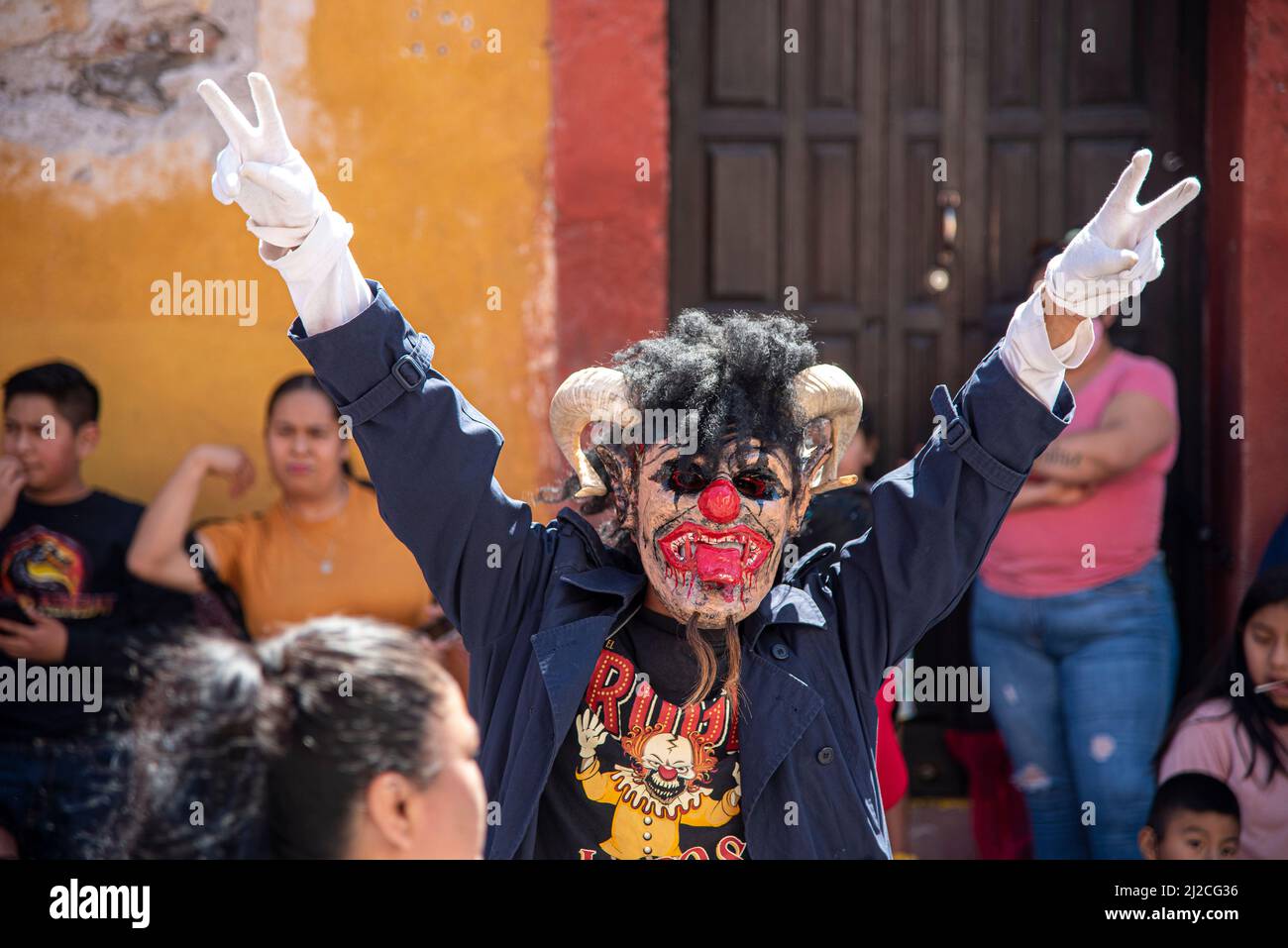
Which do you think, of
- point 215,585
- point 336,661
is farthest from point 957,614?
point 336,661

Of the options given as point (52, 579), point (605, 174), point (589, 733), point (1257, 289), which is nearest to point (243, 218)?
point (605, 174)

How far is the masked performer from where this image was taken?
8.75ft

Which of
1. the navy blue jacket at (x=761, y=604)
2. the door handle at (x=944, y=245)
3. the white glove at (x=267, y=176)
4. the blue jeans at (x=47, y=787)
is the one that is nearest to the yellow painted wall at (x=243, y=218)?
the blue jeans at (x=47, y=787)

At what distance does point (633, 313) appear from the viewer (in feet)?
17.2

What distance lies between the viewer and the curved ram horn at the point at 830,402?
2963mm

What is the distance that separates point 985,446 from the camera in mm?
2770

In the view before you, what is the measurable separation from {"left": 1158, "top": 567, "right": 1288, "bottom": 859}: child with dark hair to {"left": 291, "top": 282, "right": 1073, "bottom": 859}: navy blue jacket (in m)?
2.02

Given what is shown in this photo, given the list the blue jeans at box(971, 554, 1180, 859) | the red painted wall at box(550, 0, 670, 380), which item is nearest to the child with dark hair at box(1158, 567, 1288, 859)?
the blue jeans at box(971, 554, 1180, 859)

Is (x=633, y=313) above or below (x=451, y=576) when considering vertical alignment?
above

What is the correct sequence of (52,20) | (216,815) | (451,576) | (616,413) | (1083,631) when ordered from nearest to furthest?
(216,815), (451,576), (616,413), (1083,631), (52,20)

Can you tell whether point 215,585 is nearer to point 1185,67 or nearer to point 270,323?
point 270,323

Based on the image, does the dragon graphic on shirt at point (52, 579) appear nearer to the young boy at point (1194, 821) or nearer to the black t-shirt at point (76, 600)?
the black t-shirt at point (76, 600)

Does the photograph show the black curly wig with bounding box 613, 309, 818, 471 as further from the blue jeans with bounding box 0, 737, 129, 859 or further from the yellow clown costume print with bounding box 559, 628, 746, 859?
the blue jeans with bounding box 0, 737, 129, 859

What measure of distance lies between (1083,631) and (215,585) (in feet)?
8.55
